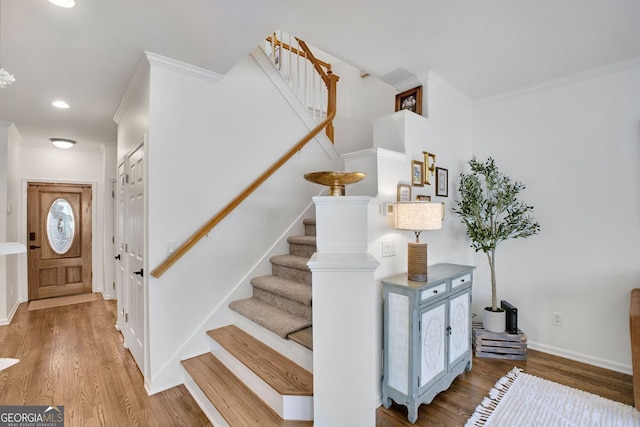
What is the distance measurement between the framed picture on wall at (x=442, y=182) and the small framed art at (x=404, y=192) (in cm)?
57

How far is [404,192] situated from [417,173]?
279 millimetres

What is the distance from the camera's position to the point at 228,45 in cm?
206

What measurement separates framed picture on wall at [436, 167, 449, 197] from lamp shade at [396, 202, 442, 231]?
761mm

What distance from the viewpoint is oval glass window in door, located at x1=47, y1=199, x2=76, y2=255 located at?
4859 mm

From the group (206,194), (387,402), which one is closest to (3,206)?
(206,194)

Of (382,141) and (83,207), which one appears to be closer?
(382,141)

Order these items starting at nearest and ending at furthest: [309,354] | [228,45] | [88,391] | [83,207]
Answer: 1. [309,354]
2. [228,45]
3. [88,391]
4. [83,207]

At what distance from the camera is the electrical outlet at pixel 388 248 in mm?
2164

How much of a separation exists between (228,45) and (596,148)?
3231 mm

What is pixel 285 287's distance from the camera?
8.09 feet

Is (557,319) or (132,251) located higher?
(132,251)

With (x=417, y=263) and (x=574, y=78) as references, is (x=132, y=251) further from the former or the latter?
(x=574, y=78)

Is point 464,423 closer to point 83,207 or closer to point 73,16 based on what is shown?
point 73,16

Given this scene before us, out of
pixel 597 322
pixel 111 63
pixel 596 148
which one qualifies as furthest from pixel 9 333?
pixel 596 148
